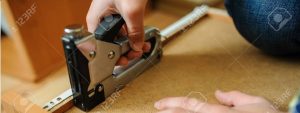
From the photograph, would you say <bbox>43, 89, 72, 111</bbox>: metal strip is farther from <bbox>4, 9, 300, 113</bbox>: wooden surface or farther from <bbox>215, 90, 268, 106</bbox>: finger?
<bbox>215, 90, 268, 106</bbox>: finger

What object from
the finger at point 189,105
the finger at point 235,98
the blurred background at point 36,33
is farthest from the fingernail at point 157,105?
the blurred background at point 36,33

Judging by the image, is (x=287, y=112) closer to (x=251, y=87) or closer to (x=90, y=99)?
(x=251, y=87)

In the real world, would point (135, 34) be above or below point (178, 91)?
above

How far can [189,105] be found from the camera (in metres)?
0.52

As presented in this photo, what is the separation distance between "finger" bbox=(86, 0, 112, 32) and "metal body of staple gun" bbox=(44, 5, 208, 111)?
0.07 ft

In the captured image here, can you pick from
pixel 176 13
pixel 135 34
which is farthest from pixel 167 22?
pixel 135 34

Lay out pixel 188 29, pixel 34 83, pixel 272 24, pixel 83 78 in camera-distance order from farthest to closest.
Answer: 1. pixel 34 83
2. pixel 188 29
3. pixel 272 24
4. pixel 83 78

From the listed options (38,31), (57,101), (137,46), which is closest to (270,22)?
(137,46)

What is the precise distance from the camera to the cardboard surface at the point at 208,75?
0.56 metres

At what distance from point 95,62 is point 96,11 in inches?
3.5

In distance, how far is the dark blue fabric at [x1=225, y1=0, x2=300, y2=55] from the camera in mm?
587

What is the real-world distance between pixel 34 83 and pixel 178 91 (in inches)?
28.7

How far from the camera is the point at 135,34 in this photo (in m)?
0.53

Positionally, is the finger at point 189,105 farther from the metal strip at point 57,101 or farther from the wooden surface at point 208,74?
the metal strip at point 57,101
